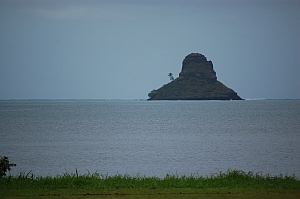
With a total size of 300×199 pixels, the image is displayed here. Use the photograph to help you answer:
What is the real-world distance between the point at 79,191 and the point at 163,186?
2.51 meters

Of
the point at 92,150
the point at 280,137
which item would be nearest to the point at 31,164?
the point at 92,150

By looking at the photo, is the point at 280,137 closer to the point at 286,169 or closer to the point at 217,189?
the point at 286,169

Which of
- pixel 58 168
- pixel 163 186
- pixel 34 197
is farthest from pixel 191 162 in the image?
pixel 34 197

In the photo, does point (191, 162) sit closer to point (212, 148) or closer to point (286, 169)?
point (286, 169)

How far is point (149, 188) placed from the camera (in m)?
13.7

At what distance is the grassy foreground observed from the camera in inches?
498

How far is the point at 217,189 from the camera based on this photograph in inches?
531

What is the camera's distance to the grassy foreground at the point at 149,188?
12.6m

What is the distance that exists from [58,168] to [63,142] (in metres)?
16.6

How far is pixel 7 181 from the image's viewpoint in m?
14.8

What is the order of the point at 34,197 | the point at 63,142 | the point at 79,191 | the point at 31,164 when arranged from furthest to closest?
1. the point at 63,142
2. the point at 31,164
3. the point at 79,191
4. the point at 34,197

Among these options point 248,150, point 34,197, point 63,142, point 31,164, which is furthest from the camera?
point 63,142

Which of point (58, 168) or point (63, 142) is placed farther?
point (63, 142)

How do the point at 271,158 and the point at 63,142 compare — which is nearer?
the point at 271,158
